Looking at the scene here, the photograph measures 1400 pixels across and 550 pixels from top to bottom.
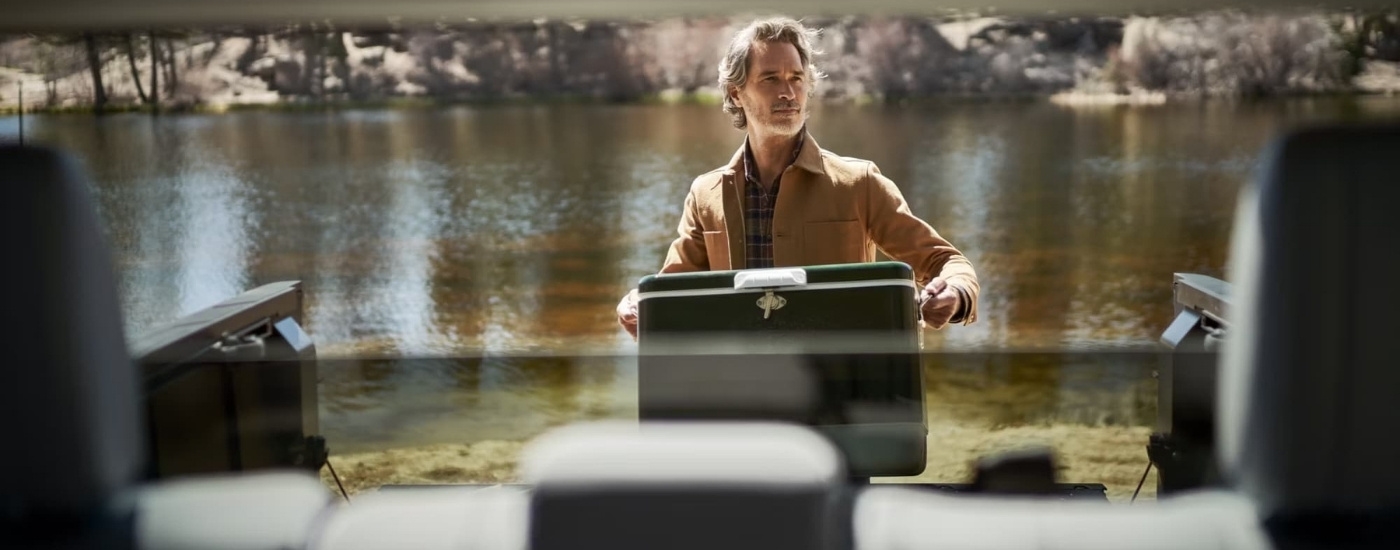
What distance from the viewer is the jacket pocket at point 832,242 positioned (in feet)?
6.77

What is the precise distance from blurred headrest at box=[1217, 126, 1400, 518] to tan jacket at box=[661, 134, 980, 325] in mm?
950

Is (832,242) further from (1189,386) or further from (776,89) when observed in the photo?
(1189,386)

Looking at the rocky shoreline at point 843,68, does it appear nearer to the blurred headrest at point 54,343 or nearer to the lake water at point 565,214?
the lake water at point 565,214

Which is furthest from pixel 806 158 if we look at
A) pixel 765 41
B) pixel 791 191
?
pixel 765 41

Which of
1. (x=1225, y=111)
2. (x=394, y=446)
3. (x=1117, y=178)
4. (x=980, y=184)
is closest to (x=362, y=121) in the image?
(x=980, y=184)

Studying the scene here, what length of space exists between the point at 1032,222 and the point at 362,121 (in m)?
11.2

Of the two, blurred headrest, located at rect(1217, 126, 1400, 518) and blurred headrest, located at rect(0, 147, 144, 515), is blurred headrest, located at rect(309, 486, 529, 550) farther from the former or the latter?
blurred headrest, located at rect(1217, 126, 1400, 518)

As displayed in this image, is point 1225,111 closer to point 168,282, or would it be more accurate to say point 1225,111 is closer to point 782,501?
point 168,282

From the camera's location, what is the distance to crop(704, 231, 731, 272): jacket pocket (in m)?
2.12

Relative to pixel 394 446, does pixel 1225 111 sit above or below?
above

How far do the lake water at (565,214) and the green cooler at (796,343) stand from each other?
408 inches

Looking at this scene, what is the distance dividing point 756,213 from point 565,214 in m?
17.4

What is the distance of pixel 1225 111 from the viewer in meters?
15.0

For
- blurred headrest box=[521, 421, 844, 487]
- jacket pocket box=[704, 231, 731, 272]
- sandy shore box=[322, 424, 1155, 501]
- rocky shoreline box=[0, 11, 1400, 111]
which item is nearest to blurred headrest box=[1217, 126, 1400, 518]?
blurred headrest box=[521, 421, 844, 487]
